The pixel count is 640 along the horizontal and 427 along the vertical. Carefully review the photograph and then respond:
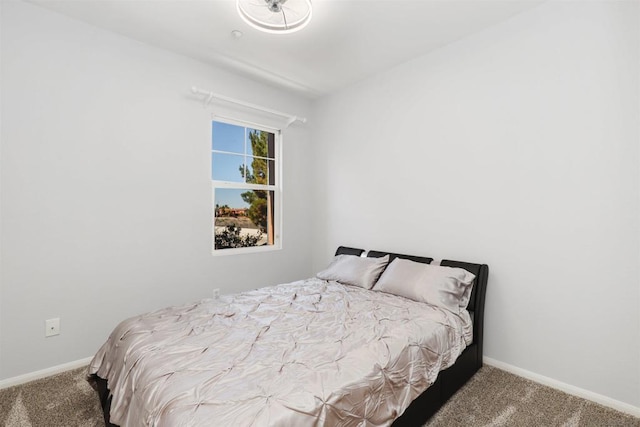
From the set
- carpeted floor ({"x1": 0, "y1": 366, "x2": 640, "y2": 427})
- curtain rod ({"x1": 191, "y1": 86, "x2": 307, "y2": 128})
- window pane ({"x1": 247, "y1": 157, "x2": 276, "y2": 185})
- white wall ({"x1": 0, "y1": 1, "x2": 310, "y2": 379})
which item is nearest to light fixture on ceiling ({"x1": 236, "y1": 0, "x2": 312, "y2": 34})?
curtain rod ({"x1": 191, "y1": 86, "x2": 307, "y2": 128})

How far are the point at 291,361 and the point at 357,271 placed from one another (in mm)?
1534

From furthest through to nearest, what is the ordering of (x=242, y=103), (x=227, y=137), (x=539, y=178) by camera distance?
(x=227, y=137) < (x=242, y=103) < (x=539, y=178)

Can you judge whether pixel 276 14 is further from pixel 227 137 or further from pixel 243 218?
pixel 243 218

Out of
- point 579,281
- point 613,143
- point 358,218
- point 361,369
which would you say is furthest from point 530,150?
point 361,369

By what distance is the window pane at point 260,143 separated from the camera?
140 inches

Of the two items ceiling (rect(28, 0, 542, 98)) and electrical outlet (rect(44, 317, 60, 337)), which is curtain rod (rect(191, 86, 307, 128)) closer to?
ceiling (rect(28, 0, 542, 98))

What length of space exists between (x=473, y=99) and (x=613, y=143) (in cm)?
101

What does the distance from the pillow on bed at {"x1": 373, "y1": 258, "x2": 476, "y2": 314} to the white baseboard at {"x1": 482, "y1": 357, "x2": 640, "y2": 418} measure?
591 millimetres

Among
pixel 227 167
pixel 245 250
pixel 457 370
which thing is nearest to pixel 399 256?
pixel 457 370

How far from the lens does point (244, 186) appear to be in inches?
136

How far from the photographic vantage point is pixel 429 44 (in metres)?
2.71

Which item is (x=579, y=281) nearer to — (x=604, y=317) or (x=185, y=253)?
(x=604, y=317)

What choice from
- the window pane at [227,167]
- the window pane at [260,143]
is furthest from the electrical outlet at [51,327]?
the window pane at [260,143]

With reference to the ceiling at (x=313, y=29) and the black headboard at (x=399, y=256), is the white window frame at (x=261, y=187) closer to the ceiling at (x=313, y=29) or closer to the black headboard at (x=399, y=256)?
the ceiling at (x=313, y=29)
